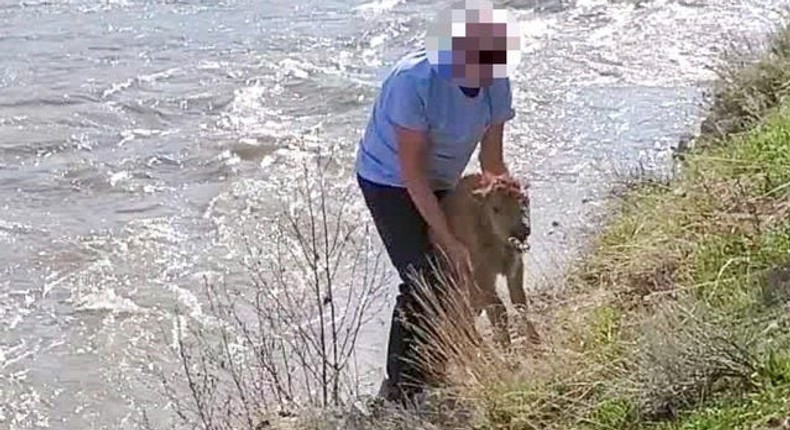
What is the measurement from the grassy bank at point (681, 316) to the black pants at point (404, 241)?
55 cm

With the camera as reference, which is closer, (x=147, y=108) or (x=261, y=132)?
(x=261, y=132)

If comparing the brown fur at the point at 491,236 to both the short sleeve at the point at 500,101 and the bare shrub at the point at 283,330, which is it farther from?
the bare shrub at the point at 283,330

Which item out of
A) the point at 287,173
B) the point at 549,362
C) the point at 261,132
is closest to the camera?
the point at 549,362

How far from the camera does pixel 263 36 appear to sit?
15.3 m

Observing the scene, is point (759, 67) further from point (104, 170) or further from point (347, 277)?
point (104, 170)

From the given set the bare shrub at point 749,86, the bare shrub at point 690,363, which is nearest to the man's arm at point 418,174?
the bare shrub at point 690,363

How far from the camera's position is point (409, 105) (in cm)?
531

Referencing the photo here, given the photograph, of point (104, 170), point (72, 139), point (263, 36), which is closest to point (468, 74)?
point (104, 170)

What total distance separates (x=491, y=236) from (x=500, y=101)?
26.0 inches

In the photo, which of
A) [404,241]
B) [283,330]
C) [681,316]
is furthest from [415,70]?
[283,330]

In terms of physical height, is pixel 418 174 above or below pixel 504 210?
above

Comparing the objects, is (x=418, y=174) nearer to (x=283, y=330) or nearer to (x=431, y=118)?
(x=431, y=118)

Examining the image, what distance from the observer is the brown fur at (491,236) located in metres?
5.87

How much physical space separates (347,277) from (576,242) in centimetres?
145
